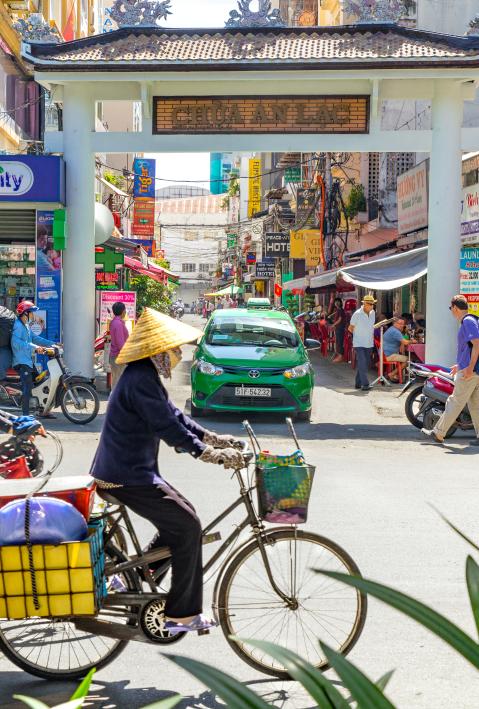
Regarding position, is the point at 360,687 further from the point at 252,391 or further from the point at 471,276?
the point at 471,276

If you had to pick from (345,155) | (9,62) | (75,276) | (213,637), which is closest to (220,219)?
(345,155)

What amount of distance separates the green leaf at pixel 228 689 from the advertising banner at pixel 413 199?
23.3 meters

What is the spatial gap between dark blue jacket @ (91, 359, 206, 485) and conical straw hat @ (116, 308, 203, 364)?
90 millimetres

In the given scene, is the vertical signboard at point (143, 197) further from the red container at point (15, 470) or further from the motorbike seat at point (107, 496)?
the motorbike seat at point (107, 496)

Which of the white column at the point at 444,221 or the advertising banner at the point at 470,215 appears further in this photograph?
the advertising banner at the point at 470,215

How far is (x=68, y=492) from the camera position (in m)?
4.82

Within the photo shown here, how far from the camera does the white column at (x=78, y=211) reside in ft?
59.3

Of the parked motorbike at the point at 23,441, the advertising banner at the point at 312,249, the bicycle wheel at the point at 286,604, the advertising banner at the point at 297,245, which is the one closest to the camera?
the bicycle wheel at the point at 286,604

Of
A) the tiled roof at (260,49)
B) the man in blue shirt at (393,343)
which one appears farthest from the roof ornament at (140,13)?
the man in blue shirt at (393,343)

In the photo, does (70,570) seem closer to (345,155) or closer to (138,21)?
(138,21)

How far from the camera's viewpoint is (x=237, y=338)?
17.0 metres

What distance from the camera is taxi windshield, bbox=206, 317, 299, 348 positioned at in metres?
16.8

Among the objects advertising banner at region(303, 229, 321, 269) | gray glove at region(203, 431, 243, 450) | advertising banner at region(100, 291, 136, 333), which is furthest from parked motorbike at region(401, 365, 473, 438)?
advertising banner at region(303, 229, 321, 269)

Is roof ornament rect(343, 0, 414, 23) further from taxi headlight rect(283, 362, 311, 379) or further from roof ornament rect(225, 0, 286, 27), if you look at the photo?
taxi headlight rect(283, 362, 311, 379)
